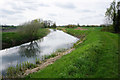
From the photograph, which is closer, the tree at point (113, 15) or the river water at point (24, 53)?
the river water at point (24, 53)

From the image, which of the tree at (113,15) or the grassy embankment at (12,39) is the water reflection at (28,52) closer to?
the grassy embankment at (12,39)

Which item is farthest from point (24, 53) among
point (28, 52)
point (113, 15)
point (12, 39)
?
point (113, 15)

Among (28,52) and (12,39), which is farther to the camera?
(12,39)

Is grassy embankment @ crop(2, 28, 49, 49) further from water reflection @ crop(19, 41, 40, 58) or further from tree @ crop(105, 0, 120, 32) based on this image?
tree @ crop(105, 0, 120, 32)

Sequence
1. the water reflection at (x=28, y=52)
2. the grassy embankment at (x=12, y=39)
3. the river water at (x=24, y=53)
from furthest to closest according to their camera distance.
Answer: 1. the grassy embankment at (x=12, y=39)
2. the water reflection at (x=28, y=52)
3. the river water at (x=24, y=53)

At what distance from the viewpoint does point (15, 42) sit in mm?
→ 30875

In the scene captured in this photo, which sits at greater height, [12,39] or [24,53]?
Result: [12,39]

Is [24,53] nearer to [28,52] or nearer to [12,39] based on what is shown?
[28,52]

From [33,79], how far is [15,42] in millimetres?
25657

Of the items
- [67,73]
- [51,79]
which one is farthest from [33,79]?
[67,73]

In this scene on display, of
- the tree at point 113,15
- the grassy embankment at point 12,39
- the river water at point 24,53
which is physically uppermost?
the tree at point 113,15

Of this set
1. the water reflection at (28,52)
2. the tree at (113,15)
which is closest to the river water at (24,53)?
the water reflection at (28,52)

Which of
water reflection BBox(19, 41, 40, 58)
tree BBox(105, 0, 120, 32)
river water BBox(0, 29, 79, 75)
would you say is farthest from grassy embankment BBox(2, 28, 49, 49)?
tree BBox(105, 0, 120, 32)

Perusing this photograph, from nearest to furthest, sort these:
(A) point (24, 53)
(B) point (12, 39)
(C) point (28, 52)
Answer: (A) point (24, 53) → (C) point (28, 52) → (B) point (12, 39)
